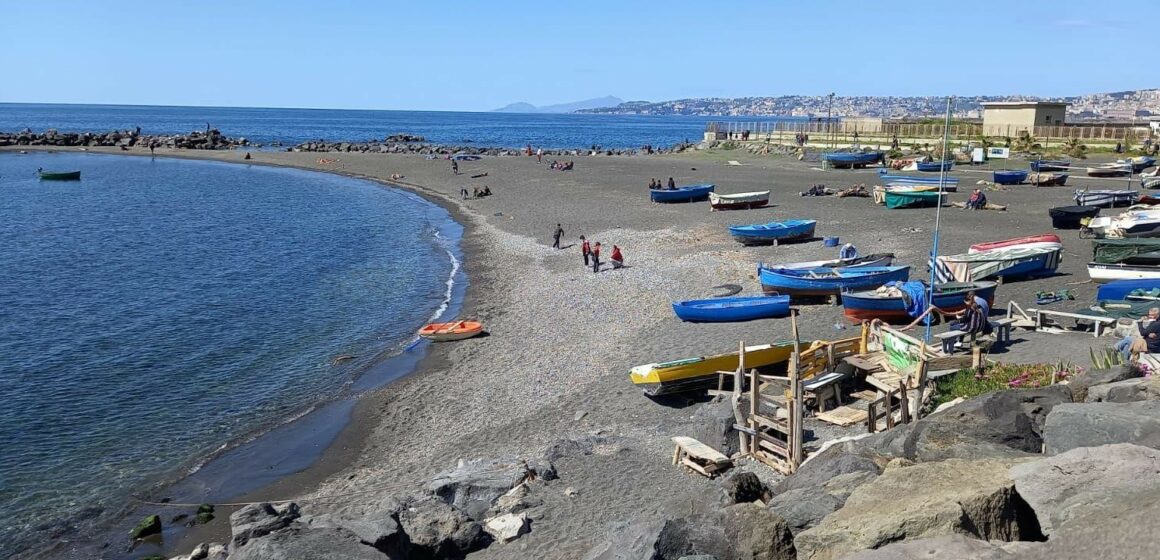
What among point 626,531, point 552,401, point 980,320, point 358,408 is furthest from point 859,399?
point 358,408

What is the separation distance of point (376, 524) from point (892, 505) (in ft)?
23.5

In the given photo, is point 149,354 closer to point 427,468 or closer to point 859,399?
point 427,468

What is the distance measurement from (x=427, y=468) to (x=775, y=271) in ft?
45.1

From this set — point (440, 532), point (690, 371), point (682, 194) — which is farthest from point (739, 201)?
point (440, 532)

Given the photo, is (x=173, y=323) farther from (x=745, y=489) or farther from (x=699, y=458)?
(x=745, y=489)

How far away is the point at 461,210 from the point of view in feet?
189

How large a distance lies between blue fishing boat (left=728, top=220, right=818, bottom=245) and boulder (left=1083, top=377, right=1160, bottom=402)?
2359 cm

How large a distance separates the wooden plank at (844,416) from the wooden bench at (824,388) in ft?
1.18

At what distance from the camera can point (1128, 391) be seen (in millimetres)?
11961

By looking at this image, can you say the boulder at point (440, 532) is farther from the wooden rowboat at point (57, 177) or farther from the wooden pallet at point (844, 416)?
the wooden rowboat at point (57, 177)

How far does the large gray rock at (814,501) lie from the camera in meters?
10.2

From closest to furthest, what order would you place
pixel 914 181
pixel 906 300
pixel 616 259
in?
1. pixel 906 300
2. pixel 616 259
3. pixel 914 181

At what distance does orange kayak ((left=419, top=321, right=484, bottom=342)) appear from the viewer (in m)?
26.5

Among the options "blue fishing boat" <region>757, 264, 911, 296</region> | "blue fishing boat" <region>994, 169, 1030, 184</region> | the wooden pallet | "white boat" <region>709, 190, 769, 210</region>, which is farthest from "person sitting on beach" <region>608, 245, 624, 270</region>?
"blue fishing boat" <region>994, 169, 1030, 184</region>
